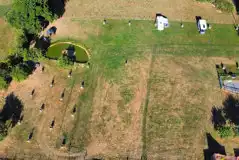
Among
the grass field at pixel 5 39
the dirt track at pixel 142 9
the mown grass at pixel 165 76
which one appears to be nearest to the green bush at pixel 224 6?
the dirt track at pixel 142 9

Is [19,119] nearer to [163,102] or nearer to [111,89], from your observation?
[111,89]

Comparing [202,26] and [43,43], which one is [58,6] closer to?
[43,43]

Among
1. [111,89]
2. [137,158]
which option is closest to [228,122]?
[137,158]

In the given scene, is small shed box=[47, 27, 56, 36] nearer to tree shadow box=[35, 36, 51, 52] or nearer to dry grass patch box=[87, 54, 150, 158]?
tree shadow box=[35, 36, 51, 52]

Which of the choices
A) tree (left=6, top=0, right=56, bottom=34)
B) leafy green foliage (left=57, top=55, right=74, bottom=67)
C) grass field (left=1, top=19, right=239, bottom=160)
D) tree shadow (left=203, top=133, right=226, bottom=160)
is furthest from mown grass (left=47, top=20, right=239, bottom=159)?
tree (left=6, top=0, right=56, bottom=34)

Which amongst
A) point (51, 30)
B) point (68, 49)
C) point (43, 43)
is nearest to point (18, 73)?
point (43, 43)

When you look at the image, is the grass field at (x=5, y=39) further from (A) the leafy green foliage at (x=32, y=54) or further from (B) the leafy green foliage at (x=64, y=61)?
(B) the leafy green foliage at (x=64, y=61)
